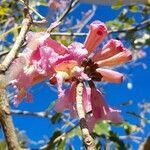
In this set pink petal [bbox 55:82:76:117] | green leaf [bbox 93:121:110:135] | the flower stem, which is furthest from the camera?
green leaf [bbox 93:121:110:135]

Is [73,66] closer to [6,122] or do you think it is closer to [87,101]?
[87,101]

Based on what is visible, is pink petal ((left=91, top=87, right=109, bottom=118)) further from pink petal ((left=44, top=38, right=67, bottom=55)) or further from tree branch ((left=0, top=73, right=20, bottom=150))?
tree branch ((left=0, top=73, right=20, bottom=150))

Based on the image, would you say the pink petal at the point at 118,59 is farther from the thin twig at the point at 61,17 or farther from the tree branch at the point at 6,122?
the tree branch at the point at 6,122

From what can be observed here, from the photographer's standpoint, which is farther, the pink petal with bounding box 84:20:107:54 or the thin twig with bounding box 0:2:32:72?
the pink petal with bounding box 84:20:107:54

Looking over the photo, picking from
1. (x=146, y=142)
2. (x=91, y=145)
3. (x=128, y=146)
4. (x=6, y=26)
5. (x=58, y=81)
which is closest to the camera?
(x=91, y=145)

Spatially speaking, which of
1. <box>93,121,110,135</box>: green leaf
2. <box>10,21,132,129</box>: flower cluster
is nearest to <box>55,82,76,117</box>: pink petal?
<box>10,21,132,129</box>: flower cluster

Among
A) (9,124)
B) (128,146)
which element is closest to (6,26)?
(128,146)

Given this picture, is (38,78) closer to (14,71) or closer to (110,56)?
(14,71)

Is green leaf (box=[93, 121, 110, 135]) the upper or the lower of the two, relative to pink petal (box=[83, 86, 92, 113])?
lower

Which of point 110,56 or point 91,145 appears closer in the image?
point 91,145
